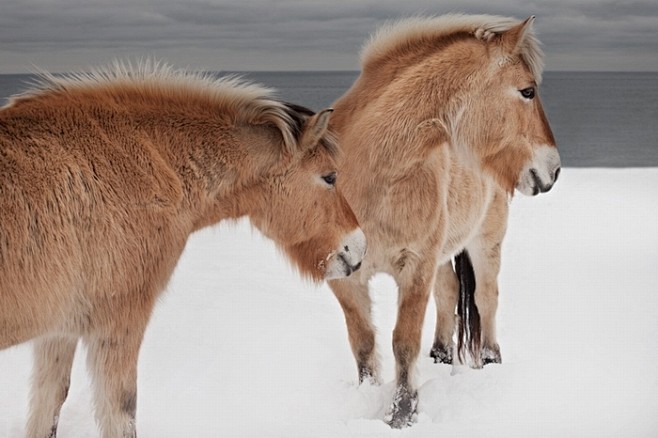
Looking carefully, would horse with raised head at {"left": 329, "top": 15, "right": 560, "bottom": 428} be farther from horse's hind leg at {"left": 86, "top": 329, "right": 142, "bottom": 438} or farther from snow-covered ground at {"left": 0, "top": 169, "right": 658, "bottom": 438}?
horse's hind leg at {"left": 86, "top": 329, "right": 142, "bottom": 438}

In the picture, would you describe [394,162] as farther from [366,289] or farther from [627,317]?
[627,317]

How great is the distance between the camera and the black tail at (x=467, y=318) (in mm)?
6570

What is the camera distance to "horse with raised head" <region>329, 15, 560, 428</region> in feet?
16.8

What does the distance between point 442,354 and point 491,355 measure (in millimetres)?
384

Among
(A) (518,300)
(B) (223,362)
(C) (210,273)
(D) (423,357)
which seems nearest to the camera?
(B) (223,362)

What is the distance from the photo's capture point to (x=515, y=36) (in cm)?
503

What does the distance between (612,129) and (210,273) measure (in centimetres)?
7570

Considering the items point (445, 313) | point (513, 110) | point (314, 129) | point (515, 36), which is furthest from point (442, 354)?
point (314, 129)

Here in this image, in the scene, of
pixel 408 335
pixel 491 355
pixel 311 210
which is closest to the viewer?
pixel 311 210

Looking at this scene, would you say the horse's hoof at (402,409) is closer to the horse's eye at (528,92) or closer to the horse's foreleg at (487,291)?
the horse's foreleg at (487,291)

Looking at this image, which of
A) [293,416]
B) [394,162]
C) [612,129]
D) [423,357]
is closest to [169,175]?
[394,162]

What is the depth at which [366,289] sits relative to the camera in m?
5.45

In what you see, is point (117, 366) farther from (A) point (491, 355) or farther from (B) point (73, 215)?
(A) point (491, 355)

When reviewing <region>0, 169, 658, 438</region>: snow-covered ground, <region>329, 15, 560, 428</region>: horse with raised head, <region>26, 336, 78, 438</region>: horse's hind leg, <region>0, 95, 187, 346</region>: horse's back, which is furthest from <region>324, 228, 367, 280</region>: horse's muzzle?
<region>26, 336, 78, 438</region>: horse's hind leg
